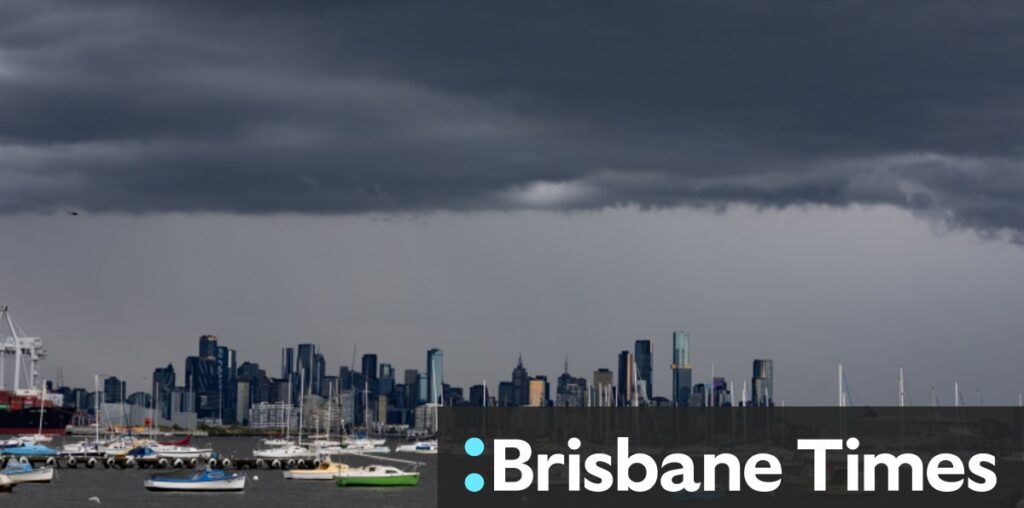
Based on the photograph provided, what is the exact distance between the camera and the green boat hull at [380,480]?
182375mm

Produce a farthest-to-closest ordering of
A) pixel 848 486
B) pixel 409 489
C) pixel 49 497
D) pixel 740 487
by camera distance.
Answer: pixel 409 489 < pixel 740 487 < pixel 49 497 < pixel 848 486

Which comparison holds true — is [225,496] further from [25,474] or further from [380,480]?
[25,474]

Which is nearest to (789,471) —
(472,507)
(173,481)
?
(472,507)

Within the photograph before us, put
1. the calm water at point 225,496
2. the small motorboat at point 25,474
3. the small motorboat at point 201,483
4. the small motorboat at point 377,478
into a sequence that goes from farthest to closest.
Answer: the small motorboat at point 377,478 → the small motorboat at point 25,474 → the small motorboat at point 201,483 → the calm water at point 225,496

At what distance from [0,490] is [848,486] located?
3325 inches

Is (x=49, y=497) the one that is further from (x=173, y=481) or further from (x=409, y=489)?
(x=409, y=489)

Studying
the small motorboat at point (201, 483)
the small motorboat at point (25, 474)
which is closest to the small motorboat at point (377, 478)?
the small motorboat at point (201, 483)

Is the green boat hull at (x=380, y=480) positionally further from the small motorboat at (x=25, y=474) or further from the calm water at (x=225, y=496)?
the small motorboat at (x=25, y=474)

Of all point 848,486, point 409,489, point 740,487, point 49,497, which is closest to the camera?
point 848,486

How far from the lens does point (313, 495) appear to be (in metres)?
171

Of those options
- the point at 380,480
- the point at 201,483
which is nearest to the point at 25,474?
the point at 201,483

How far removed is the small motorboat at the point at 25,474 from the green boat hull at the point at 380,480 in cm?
3327

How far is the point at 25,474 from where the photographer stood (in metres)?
184

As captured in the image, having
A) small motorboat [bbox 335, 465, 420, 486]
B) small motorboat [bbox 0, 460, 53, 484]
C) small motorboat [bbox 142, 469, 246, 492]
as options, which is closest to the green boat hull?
small motorboat [bbox 335, 465, 420, 486]
